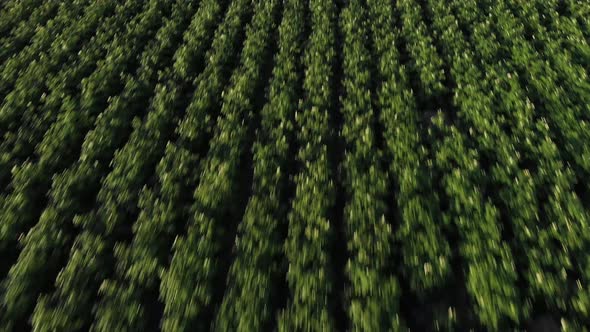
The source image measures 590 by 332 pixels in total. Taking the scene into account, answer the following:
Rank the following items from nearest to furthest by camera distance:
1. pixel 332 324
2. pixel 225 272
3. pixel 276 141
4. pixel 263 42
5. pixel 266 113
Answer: pixel 332 324 → pixel 225 272 → pixel 276 141 → pixel 266 113 → pixel 263 42

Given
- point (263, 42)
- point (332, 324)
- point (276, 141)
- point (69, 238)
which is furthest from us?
point (263, 42)

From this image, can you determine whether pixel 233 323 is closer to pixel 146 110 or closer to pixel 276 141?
pixel 276 141

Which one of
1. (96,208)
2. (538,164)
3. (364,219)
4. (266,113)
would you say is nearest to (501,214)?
(538,164)

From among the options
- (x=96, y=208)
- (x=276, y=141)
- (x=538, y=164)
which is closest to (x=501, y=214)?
(x=538, y=164)

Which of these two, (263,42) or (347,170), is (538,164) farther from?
(263,42)

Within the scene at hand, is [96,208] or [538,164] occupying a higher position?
[538,164]

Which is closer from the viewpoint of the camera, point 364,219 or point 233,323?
point 233,323
